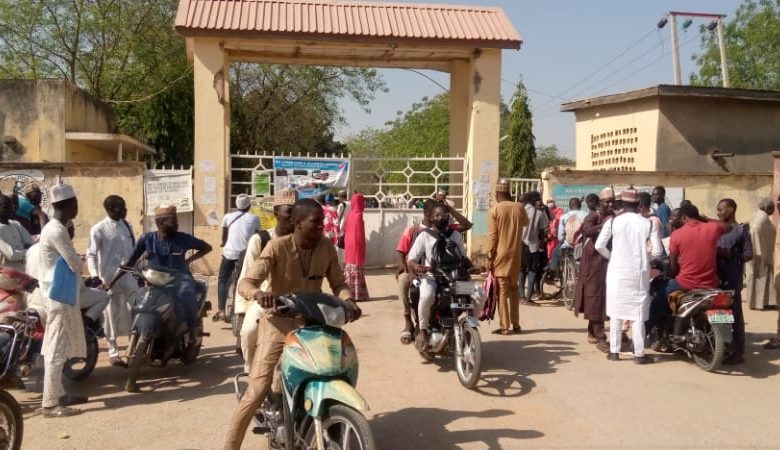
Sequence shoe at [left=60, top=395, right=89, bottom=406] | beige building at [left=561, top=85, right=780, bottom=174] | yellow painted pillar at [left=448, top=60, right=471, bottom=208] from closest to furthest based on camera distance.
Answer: shoe at [left=60, top=395, right=89, bottom=406]
yellow painted pillar at [left=448, top=60, right=471, bottom=208]
beige building at [left=561, top=85, right=780, bottom=174]

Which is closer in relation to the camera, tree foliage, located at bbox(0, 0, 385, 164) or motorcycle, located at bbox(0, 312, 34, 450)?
motorcycle, located at bbox(0, 312, 34, 450)

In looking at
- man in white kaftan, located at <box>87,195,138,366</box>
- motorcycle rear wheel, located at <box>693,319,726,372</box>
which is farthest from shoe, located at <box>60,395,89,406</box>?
motorcycle rear wheel, located at <box>693,319,726,372</box>

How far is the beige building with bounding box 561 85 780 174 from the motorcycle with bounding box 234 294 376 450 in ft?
41.8

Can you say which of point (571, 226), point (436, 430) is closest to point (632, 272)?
point (436, 430)

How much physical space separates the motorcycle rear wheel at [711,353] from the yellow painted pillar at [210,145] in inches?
338

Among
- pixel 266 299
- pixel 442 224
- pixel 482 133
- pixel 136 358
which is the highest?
pixel 482 133

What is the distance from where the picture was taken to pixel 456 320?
6.69 meters

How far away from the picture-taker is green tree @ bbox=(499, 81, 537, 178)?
39531 mm

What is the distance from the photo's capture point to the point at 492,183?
1371 centimetres

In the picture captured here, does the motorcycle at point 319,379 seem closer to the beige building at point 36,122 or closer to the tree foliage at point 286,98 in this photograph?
the beige building at point 36,122

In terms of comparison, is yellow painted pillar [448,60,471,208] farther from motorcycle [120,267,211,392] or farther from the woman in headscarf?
motorcycle [120,267,211,392]

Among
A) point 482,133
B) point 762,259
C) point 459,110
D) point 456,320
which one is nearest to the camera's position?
point 456,320

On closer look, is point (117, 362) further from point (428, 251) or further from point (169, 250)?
point (428, 251)

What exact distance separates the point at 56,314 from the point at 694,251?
6.05 metres
